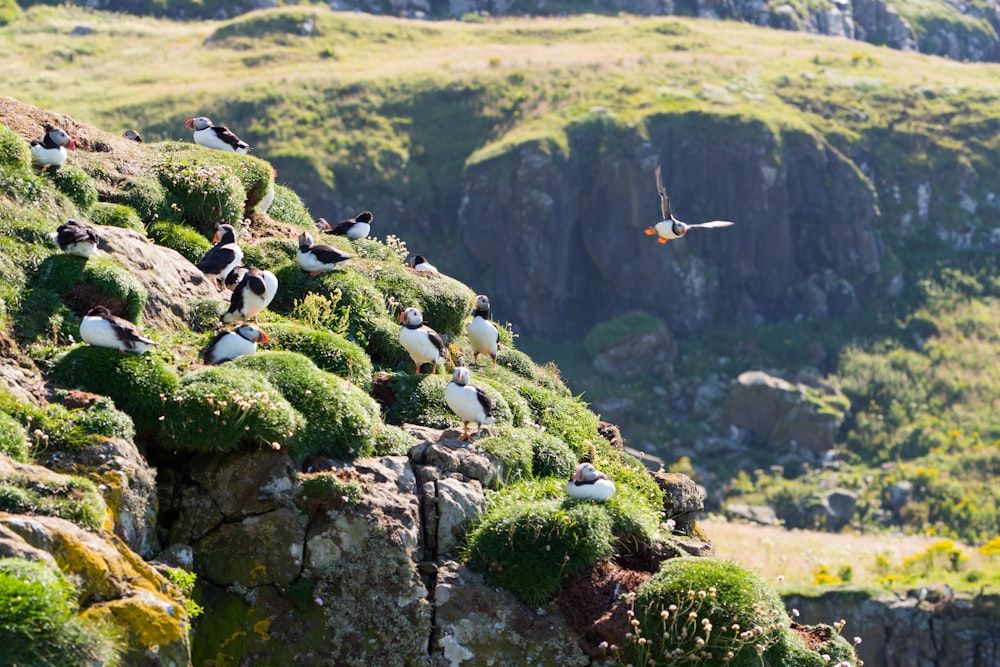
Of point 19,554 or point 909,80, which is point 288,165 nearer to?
point 909,80

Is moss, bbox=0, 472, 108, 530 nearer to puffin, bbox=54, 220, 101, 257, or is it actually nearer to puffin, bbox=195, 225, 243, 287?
puffin, bbox=54, 220, 101, 257

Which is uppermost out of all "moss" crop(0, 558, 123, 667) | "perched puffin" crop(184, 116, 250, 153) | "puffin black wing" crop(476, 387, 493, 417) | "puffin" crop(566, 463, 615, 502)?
"perched puffin" crop(184, 116, 250, 153)

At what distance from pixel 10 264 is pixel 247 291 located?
2.48 metres

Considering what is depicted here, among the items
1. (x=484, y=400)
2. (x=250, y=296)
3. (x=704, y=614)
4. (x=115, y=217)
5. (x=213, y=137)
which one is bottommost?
(x=704, y=614)

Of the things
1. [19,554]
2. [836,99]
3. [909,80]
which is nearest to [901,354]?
[836,99]

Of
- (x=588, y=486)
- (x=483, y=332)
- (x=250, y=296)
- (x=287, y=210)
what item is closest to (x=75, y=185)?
(x=250, y=296)

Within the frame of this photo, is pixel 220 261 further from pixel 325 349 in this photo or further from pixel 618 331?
pixel 618 331

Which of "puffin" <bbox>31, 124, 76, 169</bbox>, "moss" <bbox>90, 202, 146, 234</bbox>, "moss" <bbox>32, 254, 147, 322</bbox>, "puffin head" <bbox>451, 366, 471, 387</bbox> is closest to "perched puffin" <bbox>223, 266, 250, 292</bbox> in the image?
"moss" <bbox>90, 202, 146, 234</bbox>

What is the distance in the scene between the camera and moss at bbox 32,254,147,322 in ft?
45.7

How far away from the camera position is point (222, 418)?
1214 centimetres

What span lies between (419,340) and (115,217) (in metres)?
4.40

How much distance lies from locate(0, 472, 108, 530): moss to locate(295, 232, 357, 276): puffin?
6.62 m

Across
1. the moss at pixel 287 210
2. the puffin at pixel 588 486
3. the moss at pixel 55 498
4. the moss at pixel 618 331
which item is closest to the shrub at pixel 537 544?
the puffin at pixel 588 486

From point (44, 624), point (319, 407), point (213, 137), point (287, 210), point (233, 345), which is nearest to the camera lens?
point (44, 624)
